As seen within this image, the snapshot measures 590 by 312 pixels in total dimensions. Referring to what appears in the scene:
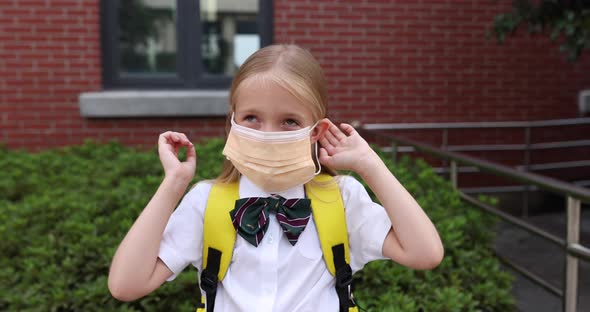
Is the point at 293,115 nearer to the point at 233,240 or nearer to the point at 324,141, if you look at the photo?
the point at 324,141

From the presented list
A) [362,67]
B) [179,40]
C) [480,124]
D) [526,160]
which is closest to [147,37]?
[179,40]

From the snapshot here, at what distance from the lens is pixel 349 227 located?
177cm

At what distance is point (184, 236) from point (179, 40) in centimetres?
519

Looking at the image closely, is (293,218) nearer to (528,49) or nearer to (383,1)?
(383,1)

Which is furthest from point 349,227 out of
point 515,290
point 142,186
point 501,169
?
point 142,186

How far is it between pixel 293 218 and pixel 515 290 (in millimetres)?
2827

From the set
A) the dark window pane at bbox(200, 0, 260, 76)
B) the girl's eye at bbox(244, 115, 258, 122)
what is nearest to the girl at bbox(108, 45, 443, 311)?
the girl's eye at bbox(244, 115, 258, 122)

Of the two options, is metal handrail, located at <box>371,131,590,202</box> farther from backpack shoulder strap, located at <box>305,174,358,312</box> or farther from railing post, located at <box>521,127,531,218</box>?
railing post, located at <box>521,127,531,218</box>

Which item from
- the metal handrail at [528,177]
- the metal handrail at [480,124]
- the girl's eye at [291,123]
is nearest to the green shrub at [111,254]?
the metal handrail at [528,177]

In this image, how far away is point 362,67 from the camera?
22.2 feet

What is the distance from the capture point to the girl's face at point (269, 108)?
1.66 m

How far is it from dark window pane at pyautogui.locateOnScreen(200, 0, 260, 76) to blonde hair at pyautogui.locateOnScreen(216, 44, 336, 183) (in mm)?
5004

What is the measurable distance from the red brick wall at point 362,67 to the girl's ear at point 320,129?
486 cm

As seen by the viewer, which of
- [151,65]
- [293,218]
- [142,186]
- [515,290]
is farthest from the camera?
[151,65]
